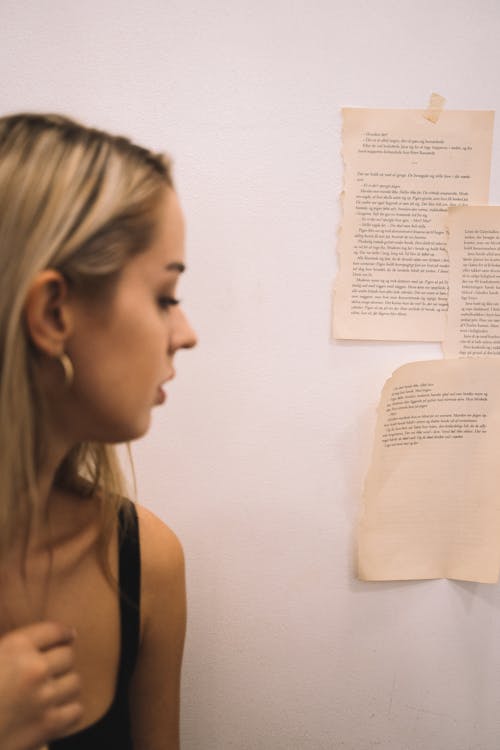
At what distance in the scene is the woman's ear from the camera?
0.52m

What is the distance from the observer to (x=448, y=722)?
914 mm

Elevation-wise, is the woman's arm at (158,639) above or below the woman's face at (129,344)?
below

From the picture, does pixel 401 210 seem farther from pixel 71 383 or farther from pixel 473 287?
pixel 71 383

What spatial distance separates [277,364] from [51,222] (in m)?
0.44

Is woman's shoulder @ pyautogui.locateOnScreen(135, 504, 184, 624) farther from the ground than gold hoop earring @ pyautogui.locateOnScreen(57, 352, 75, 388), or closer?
closer

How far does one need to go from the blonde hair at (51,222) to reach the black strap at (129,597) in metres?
0.18

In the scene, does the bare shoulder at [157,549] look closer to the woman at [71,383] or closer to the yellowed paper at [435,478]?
the woman at [71,383]

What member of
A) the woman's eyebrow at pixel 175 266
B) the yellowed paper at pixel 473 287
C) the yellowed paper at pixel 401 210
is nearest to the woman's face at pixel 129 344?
the woman's eyebrow at pixel 175 266

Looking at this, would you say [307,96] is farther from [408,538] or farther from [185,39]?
[408,538]

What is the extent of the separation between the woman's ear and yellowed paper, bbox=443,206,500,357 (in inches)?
22.5

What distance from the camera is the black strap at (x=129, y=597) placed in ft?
2.36

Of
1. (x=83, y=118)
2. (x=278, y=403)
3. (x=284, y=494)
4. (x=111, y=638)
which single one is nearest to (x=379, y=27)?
(x=83, y=118)

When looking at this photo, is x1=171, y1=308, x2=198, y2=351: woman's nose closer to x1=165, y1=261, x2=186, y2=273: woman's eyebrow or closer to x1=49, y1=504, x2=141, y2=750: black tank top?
x1=165, y1=261, x2=186, y2=273: woman's eyebrow

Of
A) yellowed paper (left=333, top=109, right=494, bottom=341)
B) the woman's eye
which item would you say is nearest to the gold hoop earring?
the woman's eye
